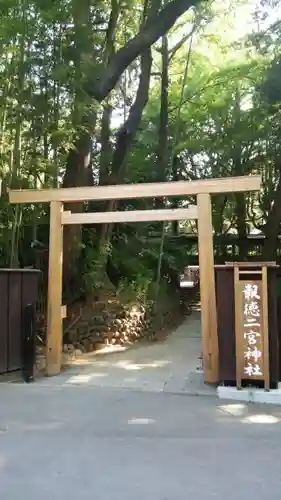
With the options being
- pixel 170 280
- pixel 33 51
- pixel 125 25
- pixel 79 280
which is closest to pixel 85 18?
pixel 33 51

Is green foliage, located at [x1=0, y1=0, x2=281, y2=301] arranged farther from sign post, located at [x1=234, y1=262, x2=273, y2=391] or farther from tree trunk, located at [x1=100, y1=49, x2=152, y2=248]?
sign post, located at [x1=234, y1=262, x2=273, y2=391]

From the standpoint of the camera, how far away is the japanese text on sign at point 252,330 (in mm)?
6734

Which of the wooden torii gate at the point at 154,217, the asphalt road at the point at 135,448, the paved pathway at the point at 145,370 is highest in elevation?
the wooden torii gate at the point at 154,217

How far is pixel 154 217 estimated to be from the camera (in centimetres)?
806

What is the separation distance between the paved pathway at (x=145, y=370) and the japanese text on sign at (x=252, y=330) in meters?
0.66

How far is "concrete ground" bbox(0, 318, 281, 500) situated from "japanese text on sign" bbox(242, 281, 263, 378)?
0.56 m

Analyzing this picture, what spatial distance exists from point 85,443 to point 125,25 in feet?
33.4

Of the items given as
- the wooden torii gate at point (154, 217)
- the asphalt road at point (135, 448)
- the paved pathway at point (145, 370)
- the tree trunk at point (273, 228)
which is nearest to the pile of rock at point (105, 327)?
the paved pathway at point (145, 370)

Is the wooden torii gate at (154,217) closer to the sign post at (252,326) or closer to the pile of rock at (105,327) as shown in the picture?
the sign post at (252,326)

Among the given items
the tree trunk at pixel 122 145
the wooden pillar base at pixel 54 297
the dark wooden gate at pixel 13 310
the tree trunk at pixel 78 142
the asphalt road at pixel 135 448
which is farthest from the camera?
the tree trunk at pixel 122 145

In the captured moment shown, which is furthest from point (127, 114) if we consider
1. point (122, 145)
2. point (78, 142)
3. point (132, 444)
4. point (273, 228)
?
point (132, 444)

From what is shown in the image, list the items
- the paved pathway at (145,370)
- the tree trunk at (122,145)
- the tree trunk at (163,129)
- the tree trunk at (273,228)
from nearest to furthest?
1. the paved pathway at (145,370)
2. the tree trunk at (122,145)
3. the tree trunk at (273,228)
4. the tree trunk at (163,129)

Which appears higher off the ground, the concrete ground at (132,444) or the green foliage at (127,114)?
the green foliage at (127,114)

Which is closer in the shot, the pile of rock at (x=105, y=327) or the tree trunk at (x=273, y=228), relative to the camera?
the pile of rock at (x=105, y=327)
